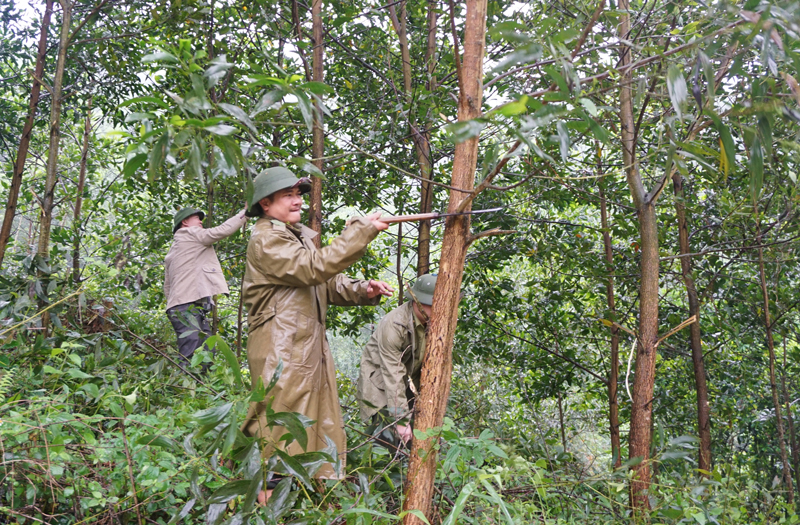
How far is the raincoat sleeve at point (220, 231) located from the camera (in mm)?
4738

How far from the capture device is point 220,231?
4.81 metres

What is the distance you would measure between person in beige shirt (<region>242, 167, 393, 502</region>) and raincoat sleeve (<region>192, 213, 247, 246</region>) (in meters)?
1.72

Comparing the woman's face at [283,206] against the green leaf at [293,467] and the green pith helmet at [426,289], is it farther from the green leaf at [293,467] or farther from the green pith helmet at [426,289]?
the green leaf at [293,467]

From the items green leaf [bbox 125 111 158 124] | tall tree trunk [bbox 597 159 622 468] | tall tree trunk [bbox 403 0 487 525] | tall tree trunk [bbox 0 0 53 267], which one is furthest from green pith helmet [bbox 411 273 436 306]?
tall tree trunk [bbox 0 0 53 267]

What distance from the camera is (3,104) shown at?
575 centimetres

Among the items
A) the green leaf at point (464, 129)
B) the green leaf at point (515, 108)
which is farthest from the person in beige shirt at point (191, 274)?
the green leaf at point (515, 108)

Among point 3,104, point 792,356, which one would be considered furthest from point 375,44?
point 792,356

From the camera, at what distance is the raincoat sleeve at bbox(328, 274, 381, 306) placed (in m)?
3.16

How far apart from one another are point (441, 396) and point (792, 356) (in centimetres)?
394

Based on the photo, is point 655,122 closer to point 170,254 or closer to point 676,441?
point 676,441

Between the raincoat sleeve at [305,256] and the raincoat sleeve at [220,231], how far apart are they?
1.99 m

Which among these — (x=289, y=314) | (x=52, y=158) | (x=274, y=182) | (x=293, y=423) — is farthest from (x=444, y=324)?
(x=52, y=158)

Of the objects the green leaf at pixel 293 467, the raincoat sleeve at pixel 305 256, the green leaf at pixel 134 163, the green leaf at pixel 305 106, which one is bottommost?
the green leaf at pixel 293 467

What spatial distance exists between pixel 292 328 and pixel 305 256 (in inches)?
16.8
